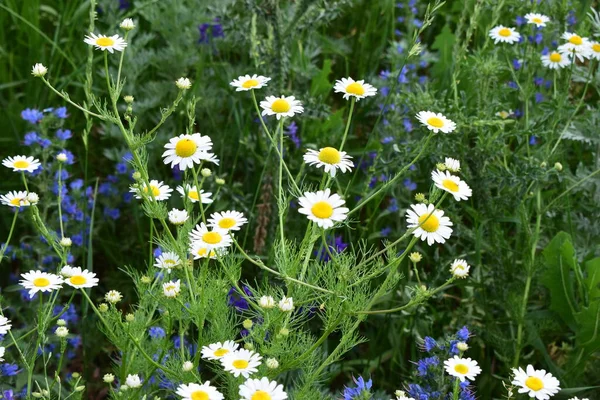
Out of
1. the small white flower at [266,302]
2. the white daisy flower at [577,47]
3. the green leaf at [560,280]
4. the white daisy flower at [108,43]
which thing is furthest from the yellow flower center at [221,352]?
the white daisy flower at [577,47]

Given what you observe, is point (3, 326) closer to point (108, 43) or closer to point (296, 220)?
point (108, 43)

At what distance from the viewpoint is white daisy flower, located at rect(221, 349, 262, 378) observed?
1534 mm

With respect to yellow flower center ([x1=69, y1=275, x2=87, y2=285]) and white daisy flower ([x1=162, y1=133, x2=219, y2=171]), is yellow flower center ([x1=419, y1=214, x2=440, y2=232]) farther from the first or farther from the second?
yellow flower center ([x1=69, y1=275, x2=87, y2=285])

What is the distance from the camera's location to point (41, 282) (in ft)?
5.95

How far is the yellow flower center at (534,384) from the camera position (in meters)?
1.70

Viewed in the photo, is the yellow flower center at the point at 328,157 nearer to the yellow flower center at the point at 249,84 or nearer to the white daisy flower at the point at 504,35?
the yellow flower center at the point at 249,84

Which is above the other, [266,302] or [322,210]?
[322,210]

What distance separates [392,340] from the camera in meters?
2.52

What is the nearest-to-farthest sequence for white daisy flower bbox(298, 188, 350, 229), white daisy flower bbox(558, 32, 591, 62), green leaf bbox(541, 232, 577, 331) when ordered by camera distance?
white daisy flower bbox(298, 188, 350, 229) → green leaf bbox(541, 232, 577, 331) → white daisy flower bbox(558, 32, 591, 62)

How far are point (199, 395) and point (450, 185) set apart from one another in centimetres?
65

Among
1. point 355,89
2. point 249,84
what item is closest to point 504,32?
point 355,89

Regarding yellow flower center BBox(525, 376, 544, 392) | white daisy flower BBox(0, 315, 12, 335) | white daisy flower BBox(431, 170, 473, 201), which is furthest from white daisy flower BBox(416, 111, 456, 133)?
white daisy flower BBox(0, 315, 12, 335)

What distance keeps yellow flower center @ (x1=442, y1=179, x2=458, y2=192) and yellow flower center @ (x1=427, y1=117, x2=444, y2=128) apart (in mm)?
184

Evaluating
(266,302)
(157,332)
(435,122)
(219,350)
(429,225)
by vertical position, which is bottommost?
(157,332)
